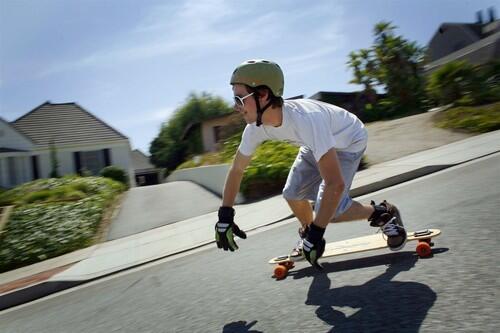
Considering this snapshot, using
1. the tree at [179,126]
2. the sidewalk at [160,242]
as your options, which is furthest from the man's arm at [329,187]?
the tree at [179,126]

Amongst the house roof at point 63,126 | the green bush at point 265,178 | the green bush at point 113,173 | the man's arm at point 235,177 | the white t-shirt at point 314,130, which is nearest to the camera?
the white t-shirt at point 314,130

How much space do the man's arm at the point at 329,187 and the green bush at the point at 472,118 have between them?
43.3 ft

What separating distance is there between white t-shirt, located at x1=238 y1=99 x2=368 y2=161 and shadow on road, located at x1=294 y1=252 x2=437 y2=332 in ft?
3.23

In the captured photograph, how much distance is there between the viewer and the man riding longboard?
2898 millimetres

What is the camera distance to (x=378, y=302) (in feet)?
9.28

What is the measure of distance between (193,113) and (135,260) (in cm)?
6120

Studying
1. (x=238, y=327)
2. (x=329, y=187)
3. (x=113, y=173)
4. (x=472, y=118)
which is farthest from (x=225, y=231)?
(x=113, y=173)

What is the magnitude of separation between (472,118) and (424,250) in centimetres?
1301

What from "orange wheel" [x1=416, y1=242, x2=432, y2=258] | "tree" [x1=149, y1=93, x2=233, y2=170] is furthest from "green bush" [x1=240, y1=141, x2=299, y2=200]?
"tree" [x1=149, y1=93, x2=233, y2=170]

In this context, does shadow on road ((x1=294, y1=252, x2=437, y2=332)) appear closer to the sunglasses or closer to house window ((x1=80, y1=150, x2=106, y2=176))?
the sunglasses

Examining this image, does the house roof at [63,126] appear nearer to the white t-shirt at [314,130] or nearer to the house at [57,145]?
the house at [57,145]

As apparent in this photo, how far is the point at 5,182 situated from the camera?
27.5 meters

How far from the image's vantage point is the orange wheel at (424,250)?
3.52 meters

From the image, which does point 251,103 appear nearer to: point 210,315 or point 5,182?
point 210,315
